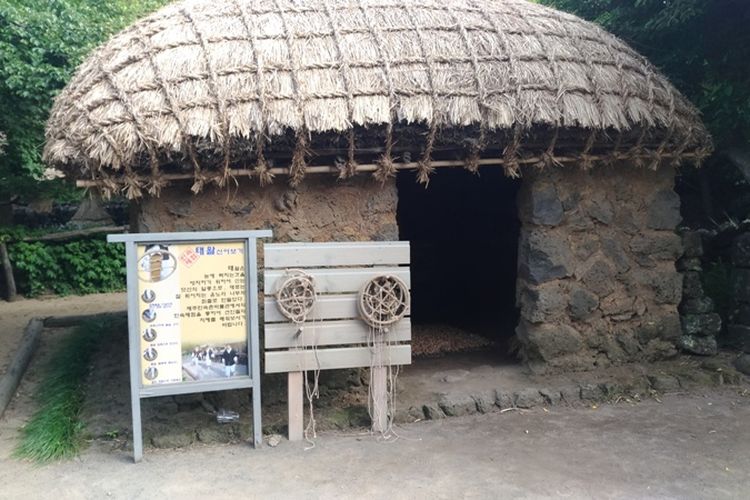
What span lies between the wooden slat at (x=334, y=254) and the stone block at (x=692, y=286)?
3.30m

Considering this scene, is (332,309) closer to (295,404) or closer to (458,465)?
(295,404)

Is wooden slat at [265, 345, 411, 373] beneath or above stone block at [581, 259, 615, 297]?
beneath

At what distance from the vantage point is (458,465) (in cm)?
440

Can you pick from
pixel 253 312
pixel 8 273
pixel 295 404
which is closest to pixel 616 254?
pixel 295 404

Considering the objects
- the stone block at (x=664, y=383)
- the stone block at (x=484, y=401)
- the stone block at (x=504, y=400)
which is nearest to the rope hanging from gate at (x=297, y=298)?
the stone block at (x=484, y=401)

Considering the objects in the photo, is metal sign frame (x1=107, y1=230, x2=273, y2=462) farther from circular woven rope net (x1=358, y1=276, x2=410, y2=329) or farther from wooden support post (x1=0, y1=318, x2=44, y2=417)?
wooden support post (x1=0, y1=318, x2=44, y2=417)

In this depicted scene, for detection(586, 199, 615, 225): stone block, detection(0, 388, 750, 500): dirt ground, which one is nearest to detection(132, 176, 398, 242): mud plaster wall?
detection(0, 388, 750, 500): dirt ground

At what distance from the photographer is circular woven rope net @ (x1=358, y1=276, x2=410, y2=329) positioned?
4.74 m

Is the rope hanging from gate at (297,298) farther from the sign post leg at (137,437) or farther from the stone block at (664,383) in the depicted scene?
the stone block at (664,383)

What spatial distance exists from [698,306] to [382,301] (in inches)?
141

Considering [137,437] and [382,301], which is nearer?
[137,437]

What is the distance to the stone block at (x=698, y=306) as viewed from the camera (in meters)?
6.46

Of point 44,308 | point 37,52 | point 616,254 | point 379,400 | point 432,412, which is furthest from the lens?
point 44,308

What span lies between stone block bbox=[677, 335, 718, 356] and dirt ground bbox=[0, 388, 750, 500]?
123cm
